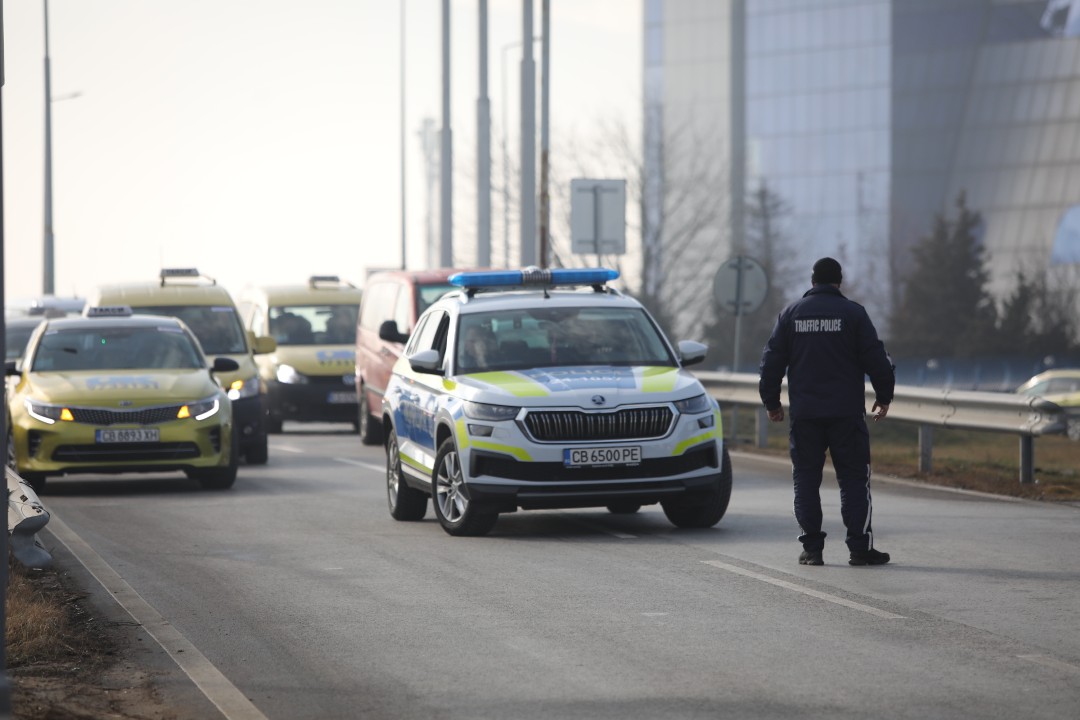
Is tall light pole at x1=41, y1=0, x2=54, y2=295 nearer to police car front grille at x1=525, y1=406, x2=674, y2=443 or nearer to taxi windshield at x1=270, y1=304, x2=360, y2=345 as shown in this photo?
taxi windshield at x1=270, y1=304, x2=360, y2=345

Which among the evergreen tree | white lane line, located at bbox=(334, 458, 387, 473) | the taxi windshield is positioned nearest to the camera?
white lane line, located at bbox=(334, 458, 387, 473)

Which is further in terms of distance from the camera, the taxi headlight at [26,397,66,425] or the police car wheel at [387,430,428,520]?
the taxi headlight at [26,397,66,425]

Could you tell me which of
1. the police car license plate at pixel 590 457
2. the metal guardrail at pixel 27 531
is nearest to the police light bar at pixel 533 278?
the police car license plate at pixel 590 457

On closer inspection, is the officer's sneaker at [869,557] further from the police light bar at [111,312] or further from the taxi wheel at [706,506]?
the police light bar at [111,312]

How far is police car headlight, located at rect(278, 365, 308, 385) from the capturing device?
27.0 metres

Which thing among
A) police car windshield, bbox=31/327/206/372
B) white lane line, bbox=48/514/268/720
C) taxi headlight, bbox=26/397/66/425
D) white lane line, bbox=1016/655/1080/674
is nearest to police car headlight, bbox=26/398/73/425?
taxi headlight, bbox=26/397/66/425

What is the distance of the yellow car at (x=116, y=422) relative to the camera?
17.5 metres

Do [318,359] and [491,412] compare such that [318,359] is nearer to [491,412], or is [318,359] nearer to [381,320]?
[381,320]

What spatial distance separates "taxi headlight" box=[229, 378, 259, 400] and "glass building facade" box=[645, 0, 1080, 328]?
69209 millimetres

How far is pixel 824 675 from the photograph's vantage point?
25.3 feet

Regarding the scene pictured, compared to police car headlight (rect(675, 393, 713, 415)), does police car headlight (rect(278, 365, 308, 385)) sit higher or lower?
lower

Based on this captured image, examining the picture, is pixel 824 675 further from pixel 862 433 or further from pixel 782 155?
pixel 782 155

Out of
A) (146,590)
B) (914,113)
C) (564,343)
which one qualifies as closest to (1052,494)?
(564,343)

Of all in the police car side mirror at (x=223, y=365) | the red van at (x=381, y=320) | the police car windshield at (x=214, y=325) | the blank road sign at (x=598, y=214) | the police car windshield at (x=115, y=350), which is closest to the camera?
the police car windshield at (x=115, y=350)
